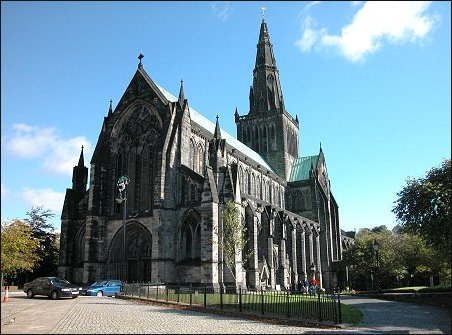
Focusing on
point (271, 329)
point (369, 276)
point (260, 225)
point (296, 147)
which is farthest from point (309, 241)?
point (271, 329)

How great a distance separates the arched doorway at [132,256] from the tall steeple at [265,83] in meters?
38.3

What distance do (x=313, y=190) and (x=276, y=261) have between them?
2190 cm

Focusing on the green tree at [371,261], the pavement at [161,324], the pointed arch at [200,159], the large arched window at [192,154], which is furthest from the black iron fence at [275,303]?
the green tree at [371,261]

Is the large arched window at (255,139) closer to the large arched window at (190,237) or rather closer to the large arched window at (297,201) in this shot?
the large arched window at (297,201)

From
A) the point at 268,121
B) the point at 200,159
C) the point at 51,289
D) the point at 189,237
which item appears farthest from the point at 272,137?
the point at 51,289

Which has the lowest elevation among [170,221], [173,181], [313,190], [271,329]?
[271,329]

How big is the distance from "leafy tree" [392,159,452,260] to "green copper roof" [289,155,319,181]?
39.6m

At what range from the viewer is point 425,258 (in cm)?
4666

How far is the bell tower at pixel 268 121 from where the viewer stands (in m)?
69.1

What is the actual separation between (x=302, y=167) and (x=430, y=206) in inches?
1748

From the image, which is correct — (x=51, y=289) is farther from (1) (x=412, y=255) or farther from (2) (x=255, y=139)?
(2) (x=255, y=139)

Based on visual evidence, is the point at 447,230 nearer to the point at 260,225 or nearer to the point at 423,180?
the point at 423,180

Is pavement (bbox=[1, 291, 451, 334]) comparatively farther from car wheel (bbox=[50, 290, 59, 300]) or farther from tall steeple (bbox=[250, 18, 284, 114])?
tall steeple (bbox=[250, 18, 284, 114])

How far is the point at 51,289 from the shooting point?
2733cm
